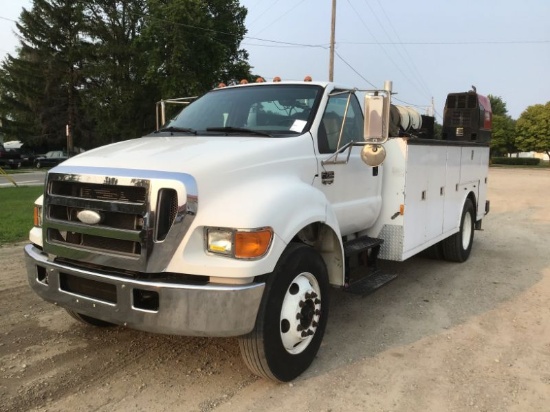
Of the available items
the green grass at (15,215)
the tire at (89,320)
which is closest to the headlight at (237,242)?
the tire at (89,320)

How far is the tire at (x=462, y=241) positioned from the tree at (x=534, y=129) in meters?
65.2

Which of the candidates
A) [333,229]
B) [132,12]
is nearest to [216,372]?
[333,229]

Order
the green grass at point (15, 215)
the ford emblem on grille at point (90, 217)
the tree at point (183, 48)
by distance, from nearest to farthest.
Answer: the ford emblem on grille at point (90, 217)
the green grass at point (15, 215)
the tree at point (183, 48)

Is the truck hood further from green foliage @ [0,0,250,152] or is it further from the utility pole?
green foliage @ [0,0,250,152]

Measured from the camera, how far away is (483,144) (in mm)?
7758

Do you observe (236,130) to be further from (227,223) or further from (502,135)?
(502,135)

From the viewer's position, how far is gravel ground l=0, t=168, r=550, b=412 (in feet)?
10.8

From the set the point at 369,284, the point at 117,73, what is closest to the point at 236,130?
the point at 369,284

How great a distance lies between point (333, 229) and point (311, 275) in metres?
0.44

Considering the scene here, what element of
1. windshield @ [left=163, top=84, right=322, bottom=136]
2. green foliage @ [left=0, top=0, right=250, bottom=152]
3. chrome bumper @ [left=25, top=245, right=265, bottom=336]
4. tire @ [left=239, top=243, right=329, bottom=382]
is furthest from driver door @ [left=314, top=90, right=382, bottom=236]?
green foliage @ [left=0, top=0, right=250, bottom=152]

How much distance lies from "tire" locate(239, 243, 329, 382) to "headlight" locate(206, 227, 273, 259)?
28 centimetres

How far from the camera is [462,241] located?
726cm

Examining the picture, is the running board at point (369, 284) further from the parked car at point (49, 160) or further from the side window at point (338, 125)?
the parked car at point (49, 160)

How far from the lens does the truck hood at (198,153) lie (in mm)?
3162
